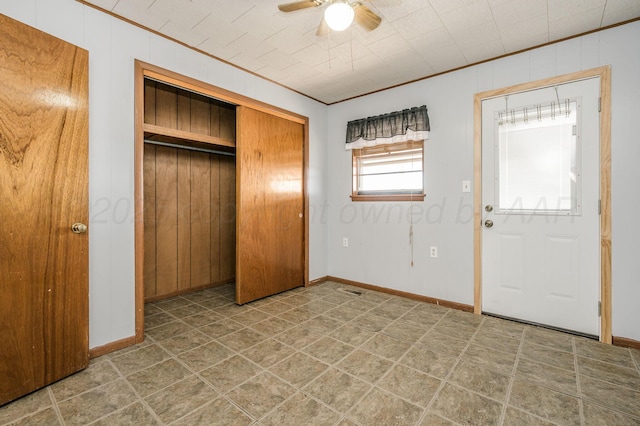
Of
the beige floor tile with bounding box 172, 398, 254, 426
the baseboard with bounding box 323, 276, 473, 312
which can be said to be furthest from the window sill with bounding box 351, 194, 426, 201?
the beige floor tile with bounding box 172, 398, 254, 426

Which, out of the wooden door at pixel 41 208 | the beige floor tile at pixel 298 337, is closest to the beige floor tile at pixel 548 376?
the beige floor tile at pixel 298 337

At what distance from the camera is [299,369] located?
6.35 ft

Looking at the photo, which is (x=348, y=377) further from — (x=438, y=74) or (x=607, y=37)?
(x=607, y=37)

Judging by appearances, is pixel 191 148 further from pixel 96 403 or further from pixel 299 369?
pixel 299 369

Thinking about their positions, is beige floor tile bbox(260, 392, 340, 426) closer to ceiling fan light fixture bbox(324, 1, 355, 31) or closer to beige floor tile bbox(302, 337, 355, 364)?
beige floor tile bbox(302, 337, 355, 364)

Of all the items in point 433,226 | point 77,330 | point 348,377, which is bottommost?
point 348,377

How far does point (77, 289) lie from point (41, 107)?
1128 mm

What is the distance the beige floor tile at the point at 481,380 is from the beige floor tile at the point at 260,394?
1052mm

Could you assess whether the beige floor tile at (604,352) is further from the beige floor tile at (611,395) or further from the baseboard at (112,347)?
the baseboard at (112,347)

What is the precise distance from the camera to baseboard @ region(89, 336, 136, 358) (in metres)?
2.08

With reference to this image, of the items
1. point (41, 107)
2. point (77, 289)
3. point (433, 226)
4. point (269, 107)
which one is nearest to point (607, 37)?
point (433, 226)

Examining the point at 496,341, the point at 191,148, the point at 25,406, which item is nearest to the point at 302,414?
the point at 25,406

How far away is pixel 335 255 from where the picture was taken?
4.14 meters

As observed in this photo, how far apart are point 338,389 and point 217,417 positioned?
681mm
